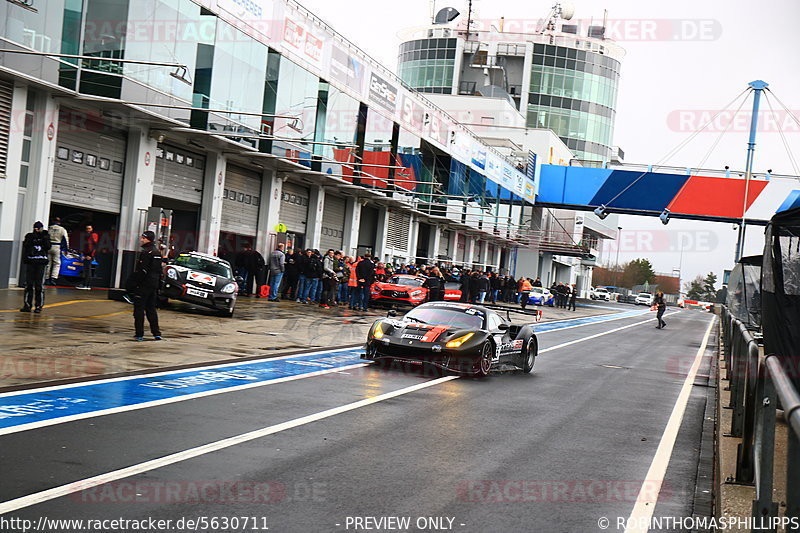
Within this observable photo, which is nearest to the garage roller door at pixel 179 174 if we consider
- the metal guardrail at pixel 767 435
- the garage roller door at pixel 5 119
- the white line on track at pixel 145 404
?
the garage roller door at pixel 5 119

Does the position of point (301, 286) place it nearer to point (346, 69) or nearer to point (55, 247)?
point (55, 247)

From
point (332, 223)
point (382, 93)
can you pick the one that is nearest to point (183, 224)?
point (332, 223)

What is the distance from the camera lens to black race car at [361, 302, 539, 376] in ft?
45.6

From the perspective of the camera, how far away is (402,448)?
26.1 ft

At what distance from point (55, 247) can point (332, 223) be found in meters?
19.1

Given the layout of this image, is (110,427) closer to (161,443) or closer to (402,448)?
(161,443)

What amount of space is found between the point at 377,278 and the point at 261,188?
19.2 feet

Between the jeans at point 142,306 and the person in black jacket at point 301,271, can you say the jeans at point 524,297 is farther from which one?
the jeans at point 142,306

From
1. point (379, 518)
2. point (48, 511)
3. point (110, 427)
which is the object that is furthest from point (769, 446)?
point (110, 427)

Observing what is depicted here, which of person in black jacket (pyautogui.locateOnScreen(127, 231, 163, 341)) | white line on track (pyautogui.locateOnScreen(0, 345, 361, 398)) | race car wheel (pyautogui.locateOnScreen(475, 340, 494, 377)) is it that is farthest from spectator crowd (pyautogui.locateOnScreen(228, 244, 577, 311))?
race car wheel (pyautogui.locateOnScreen(475, 340, 494, 377))

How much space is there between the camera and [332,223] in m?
39.2

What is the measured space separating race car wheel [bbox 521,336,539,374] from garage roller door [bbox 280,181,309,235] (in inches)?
789

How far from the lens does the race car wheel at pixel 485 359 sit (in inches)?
555

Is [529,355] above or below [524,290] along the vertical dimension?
below
